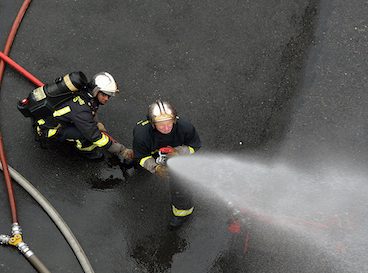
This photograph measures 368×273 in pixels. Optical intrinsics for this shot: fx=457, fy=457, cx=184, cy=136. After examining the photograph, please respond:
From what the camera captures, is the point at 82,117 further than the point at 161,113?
Yes

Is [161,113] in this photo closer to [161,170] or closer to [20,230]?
[161,170]

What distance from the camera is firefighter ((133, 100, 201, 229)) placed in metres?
4.55

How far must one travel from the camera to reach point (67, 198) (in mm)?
5980

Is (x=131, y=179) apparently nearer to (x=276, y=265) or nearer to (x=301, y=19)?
(x=276, y=265)

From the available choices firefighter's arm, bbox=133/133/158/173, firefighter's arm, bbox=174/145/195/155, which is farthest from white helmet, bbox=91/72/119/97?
firefighter's arm, bbox=174/145/195/155

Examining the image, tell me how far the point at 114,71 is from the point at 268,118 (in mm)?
2309

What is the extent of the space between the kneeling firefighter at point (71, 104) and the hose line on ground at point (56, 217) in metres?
0.83

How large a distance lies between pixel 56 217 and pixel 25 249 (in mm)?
511

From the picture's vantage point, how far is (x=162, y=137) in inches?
195

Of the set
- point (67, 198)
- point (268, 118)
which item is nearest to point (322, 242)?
point (268, 118)

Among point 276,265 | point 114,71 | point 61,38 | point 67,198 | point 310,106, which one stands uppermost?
point 61,38

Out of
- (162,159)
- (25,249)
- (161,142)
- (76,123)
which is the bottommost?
(25,249)

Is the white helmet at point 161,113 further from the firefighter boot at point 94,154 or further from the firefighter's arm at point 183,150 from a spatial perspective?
the firefighter boot at point 94,154

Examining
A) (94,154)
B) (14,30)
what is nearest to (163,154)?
(94,154)
